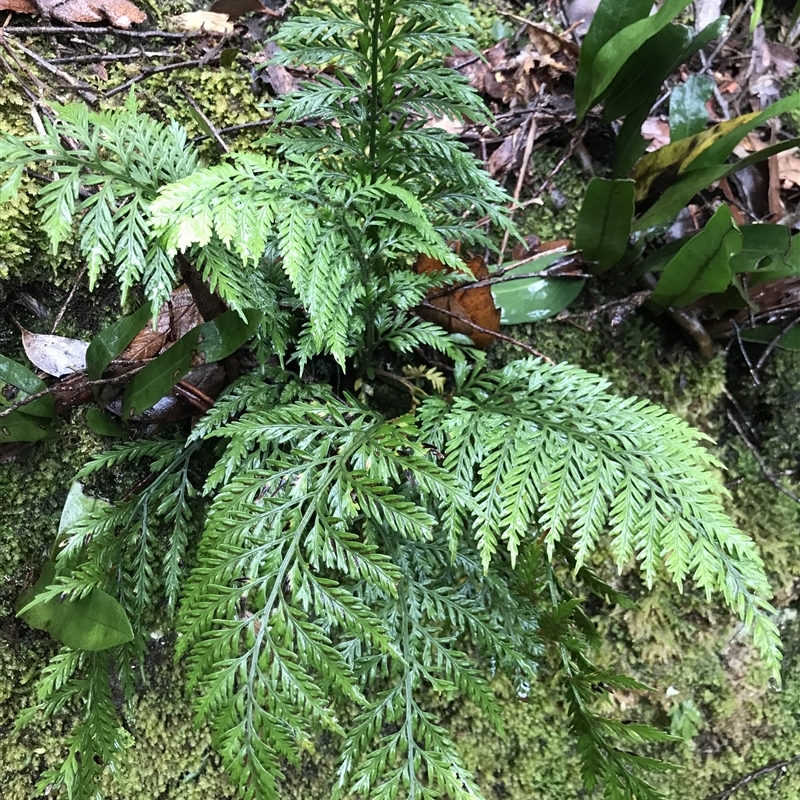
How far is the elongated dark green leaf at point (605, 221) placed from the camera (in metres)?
1.53

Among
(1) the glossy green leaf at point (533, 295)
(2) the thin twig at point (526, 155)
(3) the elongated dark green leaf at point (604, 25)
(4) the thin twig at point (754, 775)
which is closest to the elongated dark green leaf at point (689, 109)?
(3) the elongated dark green leaf at point (604, 25)

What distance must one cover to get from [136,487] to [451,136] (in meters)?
1.20

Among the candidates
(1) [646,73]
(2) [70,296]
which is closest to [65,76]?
(2) [70,296]

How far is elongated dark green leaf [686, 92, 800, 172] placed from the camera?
57.6 inches

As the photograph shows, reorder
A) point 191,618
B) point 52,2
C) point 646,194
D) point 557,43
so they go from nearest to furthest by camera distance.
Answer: point 191,618, point 52,2, point 646,194, point 557,43

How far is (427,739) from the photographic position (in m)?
1.27

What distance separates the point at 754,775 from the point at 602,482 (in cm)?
157

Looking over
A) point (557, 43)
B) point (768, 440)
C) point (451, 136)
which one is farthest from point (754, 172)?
point (451, 136)

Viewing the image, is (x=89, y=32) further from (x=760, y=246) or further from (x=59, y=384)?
(x=760, y=246)

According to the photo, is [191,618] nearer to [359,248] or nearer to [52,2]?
[359,248]

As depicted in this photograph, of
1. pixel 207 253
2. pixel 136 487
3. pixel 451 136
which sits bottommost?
pixel 136 487

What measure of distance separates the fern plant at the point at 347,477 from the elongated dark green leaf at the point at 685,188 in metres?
0.62

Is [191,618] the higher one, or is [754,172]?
[754,172]

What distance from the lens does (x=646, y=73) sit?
5.49 feet
